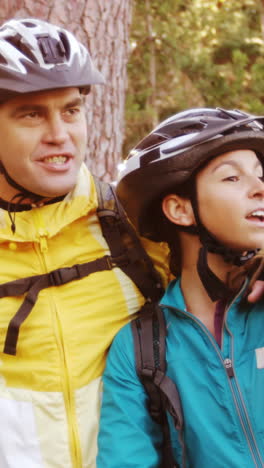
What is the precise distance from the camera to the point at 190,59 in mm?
13164

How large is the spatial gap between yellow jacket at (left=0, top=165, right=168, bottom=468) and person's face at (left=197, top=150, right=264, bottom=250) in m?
0.70

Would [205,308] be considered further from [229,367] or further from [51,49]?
[51,49]

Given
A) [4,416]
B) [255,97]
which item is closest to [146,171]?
[4,416]

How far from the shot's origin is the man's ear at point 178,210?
123 inches

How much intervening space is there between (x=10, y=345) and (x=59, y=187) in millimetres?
869

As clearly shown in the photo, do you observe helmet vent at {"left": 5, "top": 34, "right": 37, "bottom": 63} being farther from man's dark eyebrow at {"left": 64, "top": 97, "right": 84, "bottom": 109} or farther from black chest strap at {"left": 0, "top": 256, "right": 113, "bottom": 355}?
black chest strap at {"left": 0, "top": 256, "right": 113, "bottom": 355}

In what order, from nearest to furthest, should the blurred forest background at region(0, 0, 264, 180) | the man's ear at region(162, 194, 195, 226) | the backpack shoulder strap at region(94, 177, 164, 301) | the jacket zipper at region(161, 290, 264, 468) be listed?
the jacket zipper at region(161, 290, 264, 468)
the man's ear at region(162, 194, 195, 226)
the backpack shoulder strap at region(94, 177, 164, 301)
the blurred forest background at region(0, 0, 264, 180)

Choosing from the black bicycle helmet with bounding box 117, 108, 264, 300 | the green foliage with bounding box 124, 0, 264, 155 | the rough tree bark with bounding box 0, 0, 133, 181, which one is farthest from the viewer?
the green foliage with bounding box 124, 0, 264, 155

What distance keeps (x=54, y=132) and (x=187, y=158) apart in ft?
2.34

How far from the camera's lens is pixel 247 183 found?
2.90 m

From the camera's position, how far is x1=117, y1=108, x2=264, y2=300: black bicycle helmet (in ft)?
9.78

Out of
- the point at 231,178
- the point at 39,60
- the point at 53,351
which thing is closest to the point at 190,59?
the point at 39,60

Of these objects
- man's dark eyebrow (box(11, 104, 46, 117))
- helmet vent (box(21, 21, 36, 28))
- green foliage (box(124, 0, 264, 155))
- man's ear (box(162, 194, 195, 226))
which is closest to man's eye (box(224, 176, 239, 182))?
man's ear (box(162, 194, 195, 226))

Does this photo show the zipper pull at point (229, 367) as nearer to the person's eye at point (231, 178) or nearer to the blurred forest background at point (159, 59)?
the person's eye at point (231, 178)
